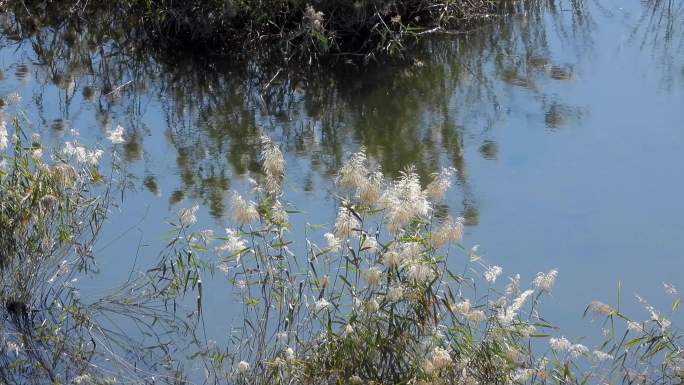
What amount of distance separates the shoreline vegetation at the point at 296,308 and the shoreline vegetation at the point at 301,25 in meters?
3.23

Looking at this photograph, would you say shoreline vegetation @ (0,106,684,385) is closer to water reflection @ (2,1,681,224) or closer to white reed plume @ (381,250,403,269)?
white reed plume @ (381,250,403,269)

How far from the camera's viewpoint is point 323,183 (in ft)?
21.4

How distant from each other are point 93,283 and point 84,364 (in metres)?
0.83

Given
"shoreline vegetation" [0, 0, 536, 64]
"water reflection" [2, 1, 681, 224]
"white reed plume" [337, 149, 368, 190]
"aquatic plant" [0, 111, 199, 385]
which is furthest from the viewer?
"shoreline vegetation" [0, 0, 536, 64]

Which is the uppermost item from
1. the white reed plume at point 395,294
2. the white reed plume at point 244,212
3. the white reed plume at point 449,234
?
the white reed plume at point 244,212

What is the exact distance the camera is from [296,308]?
4.29m

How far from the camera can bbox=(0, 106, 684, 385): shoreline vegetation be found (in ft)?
12.6

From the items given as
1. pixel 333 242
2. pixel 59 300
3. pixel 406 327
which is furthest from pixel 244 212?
pixel 59 300

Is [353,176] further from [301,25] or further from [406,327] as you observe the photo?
[301,25]

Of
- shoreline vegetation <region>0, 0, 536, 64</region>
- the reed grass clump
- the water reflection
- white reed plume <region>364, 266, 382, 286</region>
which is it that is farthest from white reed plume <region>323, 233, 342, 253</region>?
shoreline vegetation <region>0, 0, 536, 64</region>

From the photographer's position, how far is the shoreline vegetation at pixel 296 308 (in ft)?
12.6

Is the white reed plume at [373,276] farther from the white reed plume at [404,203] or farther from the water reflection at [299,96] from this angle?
the water reflection at [299,96]

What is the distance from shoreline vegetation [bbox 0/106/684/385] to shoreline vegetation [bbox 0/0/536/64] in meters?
3.23

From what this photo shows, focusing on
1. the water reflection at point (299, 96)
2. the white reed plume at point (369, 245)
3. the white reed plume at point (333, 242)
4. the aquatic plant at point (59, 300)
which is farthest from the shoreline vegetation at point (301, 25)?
the white reed plume at point (333, 242)
